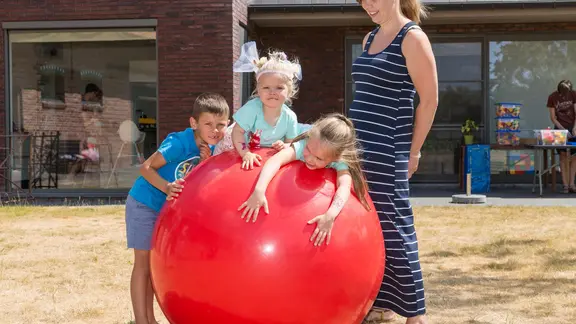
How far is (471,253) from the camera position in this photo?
7.44 metres

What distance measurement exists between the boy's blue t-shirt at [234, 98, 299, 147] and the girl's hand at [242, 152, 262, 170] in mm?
301

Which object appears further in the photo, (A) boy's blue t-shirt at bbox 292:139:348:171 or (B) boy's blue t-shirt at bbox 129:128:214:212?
(B) boy's blue t-shirt at bbox 129:128:214:212

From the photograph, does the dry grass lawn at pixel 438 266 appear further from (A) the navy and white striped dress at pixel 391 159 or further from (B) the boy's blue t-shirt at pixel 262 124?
(B) the boy's blue t-shirt at pixel 262 124

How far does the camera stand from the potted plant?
14414mm

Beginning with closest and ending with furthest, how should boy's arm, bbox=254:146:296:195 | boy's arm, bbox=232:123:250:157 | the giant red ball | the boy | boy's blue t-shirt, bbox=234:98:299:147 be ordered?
the giant red ball → boy's arm, bbox=254:146:296:195 → boy's arm, bbox=232:123:250:157 → boy's blue t-shirt, bbox=234:98:299:147 → the boy

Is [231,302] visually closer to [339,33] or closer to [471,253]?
[471,253]

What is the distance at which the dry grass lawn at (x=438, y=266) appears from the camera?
5.11 meters

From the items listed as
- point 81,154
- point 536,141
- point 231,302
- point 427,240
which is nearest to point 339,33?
point 536,141

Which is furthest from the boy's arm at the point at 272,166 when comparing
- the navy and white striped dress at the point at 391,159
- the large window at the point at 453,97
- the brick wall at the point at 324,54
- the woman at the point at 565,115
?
the large window at the point at 453,97

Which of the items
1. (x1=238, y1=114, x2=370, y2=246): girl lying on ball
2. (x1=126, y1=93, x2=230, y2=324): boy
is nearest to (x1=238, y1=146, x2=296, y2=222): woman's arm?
(x1=238, y1=114, x2=370, y2=246): girl lying on ball

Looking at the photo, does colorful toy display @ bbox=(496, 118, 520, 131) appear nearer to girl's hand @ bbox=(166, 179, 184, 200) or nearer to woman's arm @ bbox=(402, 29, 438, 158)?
woman's arm @ bbox=(402, 29, 438, 158)

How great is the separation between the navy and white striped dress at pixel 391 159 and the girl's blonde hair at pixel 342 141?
0.31 meters

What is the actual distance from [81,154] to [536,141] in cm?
880

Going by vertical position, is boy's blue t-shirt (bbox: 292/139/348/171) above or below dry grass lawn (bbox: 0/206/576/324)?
above
